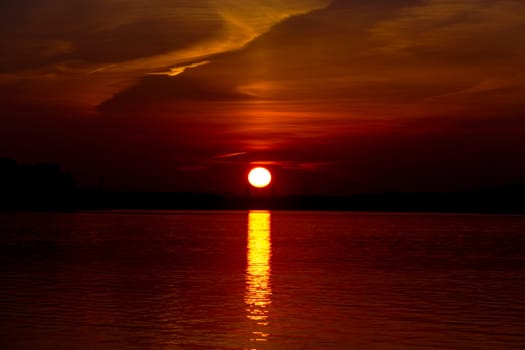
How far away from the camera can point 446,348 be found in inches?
894

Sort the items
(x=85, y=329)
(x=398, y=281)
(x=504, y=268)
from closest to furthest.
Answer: (x=85, y=329)
(x=398, y=281)
(x=504, y=268)

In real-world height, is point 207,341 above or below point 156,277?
below

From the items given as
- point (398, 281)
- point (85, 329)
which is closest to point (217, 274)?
point (398, 281)

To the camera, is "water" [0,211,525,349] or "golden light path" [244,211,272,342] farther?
"golden light path" [244,211,272,342]

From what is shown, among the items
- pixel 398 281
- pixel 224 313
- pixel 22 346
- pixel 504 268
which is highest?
pixel 504 268

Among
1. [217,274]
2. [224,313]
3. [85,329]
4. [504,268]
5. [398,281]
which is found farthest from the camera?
[504,268]

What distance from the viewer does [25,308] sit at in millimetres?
29000

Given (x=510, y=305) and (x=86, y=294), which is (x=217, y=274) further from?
(x=510, y=305)

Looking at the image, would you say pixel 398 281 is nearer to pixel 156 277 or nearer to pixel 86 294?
pixel 156 277

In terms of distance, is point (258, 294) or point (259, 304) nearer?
point (259, 304)

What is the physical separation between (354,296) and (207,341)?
1199 cm

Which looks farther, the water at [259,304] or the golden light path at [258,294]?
the golden light path at [258,294]

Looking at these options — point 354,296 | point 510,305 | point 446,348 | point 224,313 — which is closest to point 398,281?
point 354,296

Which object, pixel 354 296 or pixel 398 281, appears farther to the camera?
pixel 398 281
